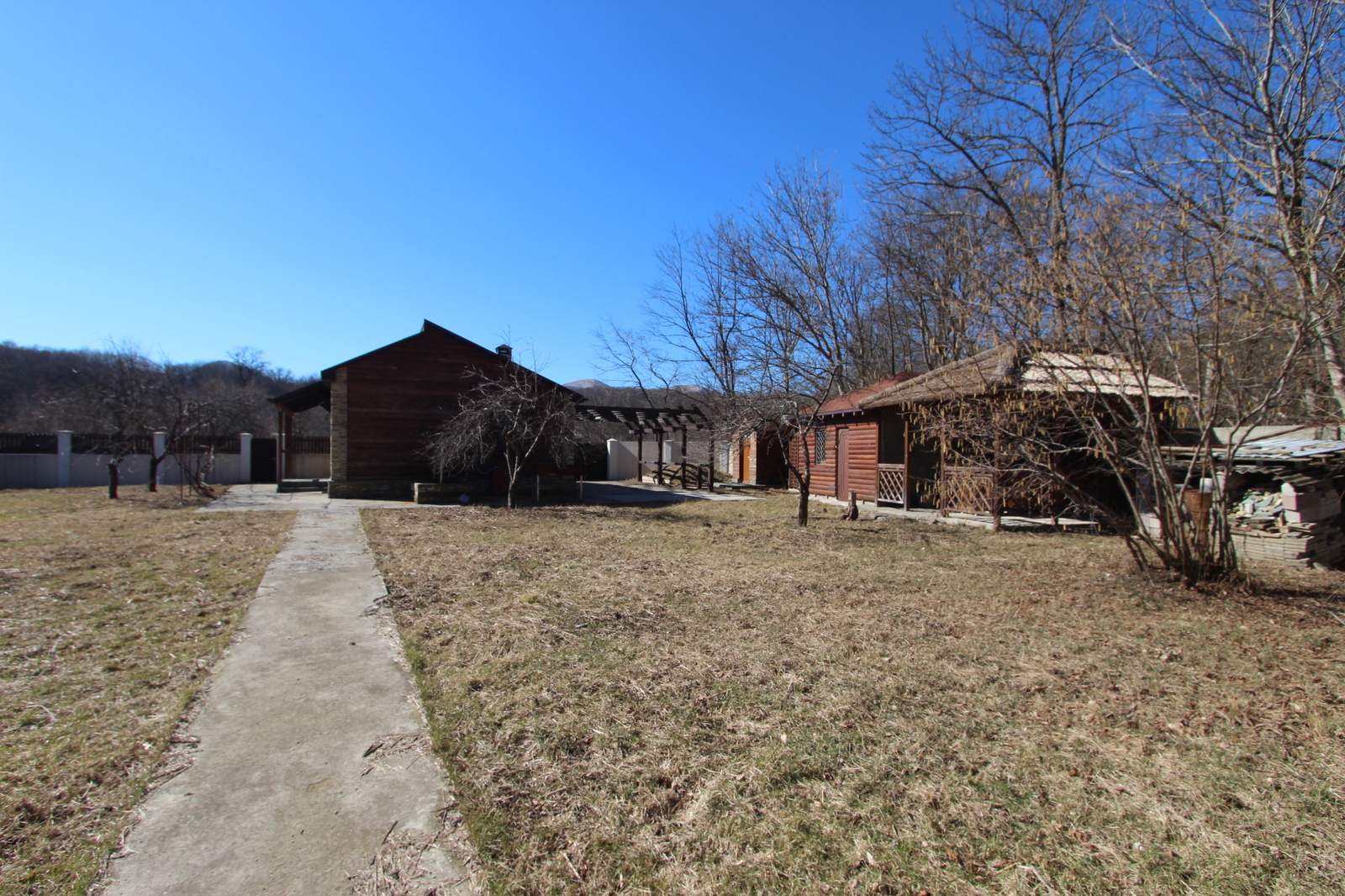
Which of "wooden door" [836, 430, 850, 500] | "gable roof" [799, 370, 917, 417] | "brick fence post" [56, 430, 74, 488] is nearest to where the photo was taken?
"gable roof" [799, 370, 917, 417]

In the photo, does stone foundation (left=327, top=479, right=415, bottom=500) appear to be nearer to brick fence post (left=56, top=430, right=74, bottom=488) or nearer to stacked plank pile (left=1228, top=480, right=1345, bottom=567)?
brick fence post (left=56, top=430, right=74, bottom=488)

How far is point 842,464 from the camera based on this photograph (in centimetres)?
1848

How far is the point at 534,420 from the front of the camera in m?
15.1

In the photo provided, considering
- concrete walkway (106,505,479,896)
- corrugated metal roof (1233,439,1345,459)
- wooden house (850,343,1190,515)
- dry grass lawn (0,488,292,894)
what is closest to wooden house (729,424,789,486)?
wooden house (850,343,1190,515)

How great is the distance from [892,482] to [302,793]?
15156 mm

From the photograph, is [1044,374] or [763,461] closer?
[1044,374]

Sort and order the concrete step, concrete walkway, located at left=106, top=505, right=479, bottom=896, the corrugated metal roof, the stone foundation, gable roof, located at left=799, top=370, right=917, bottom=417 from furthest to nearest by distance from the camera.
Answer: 1. the concrete step
2. gable roof, located at left=799, top=370, right=917, bottom=417
3. the stone foundation
4. the corrugated metal roof
5. concrete walkway, located at left=106, top=505, right=479, bottom=896

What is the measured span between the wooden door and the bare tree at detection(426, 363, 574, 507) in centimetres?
731

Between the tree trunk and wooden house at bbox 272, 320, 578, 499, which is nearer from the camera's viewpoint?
the tree trunk

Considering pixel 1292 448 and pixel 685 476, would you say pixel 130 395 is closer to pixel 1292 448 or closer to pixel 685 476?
pixel 685 476

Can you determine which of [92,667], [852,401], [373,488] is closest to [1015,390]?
[92,667]

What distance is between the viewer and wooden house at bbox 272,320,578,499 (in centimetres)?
1647

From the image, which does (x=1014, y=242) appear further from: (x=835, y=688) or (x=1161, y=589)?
(x=835, y=688)

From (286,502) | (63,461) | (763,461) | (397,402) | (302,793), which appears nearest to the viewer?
(302,793)
